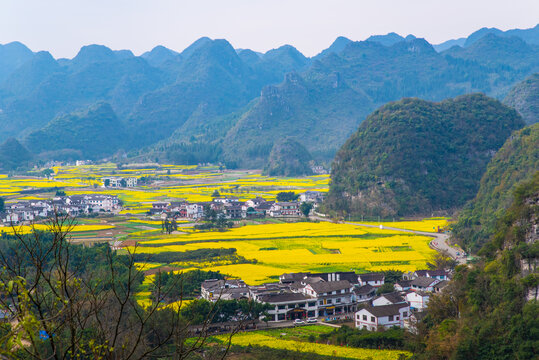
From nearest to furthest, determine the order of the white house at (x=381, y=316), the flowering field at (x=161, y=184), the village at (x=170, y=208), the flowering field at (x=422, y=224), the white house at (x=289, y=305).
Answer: the white house at (x=381, y=316) < the white house at (x=289, y=305) < the flowering field at (x=422, y=224) < the village at (x=170, y=208) < the flowering field at (x=161, y=184)

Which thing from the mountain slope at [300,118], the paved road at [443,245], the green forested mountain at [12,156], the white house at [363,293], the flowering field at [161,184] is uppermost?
the mountain slope at [300,118]

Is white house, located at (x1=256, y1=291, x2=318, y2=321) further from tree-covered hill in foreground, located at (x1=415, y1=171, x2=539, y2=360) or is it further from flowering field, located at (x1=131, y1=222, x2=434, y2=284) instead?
tree-covered hill in foreground, located at (x1=415, y1=171, x2=539, y2=360)

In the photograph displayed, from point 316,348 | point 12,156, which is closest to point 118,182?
point 12,156

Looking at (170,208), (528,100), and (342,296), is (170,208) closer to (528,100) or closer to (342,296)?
(342,296)

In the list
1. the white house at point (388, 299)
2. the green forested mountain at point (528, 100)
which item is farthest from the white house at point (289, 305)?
the green forested mountain at point (528, 100)

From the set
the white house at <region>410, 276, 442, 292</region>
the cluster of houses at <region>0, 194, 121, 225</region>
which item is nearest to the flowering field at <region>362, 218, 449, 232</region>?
the white house at <region>410, 276, 442, 292</region>

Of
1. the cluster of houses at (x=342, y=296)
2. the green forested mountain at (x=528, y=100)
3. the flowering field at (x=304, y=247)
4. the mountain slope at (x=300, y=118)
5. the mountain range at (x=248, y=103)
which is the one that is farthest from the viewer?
the mountain range at (x=248, y=103)

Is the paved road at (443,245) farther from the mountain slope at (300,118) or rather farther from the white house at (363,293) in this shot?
the mountain slope at (300,118)
